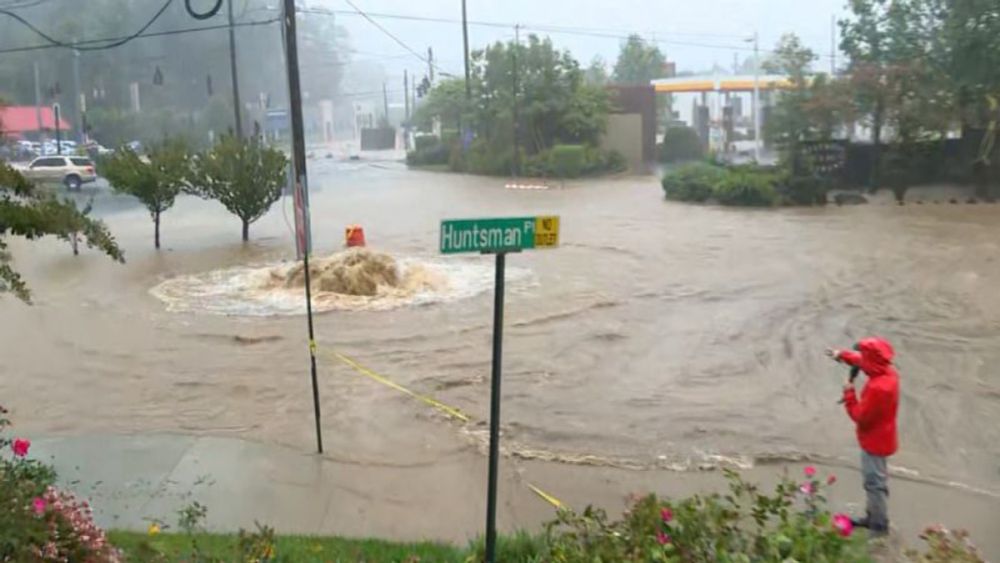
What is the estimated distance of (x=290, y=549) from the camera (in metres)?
5.39

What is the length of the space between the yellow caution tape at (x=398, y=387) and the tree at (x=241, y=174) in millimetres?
12791

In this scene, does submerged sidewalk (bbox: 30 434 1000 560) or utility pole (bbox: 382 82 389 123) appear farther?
utility pole (bbox: 382 82 389 123)

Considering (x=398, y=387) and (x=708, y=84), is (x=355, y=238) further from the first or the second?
(x=708, y=84)

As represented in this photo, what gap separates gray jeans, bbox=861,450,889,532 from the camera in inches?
256

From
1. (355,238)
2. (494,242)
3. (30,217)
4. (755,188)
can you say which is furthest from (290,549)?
(755,188)

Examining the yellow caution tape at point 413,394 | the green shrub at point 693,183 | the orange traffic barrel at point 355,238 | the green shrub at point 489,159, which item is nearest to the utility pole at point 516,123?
the green shrub at point 489,159

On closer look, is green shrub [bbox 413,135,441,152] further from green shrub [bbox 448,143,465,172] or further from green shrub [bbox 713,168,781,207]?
green shrub [bbox 713,168,781,207]

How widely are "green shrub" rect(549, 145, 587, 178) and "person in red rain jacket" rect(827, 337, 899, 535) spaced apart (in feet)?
140

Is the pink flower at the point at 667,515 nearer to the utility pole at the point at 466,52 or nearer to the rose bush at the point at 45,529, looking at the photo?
the rose bush at the point at 45,529

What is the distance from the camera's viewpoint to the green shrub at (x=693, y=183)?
112ft

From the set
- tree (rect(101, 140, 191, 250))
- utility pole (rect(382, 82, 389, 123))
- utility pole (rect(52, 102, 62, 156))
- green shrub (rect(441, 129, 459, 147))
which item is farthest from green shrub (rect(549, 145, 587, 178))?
utility pole (rect(382, 82, 389, 123))

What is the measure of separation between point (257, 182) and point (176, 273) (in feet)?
15.7

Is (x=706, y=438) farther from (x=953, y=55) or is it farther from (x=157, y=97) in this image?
(x=157, y=97)

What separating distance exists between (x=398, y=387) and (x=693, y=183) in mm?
24916
